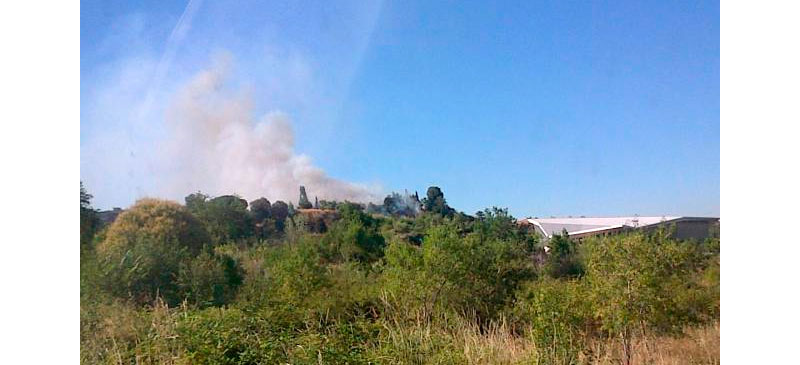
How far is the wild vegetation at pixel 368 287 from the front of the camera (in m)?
3.99

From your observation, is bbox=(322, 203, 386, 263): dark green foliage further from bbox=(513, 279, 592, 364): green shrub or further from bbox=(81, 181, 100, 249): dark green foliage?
bbox=(81, 181, 100, 249): dark green foliage

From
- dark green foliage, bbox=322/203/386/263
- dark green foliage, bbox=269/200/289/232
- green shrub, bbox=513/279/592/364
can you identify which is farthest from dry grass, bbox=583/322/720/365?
dark green foliage, bbox=269/200/289/232

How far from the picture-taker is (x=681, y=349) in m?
3.90

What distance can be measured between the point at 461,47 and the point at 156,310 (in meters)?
2.52

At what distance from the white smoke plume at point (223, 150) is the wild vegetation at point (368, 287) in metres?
0.10

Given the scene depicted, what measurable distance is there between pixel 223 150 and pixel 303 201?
63 cm

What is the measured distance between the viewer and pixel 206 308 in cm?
451

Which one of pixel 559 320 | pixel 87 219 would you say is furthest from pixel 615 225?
pixel 87 219

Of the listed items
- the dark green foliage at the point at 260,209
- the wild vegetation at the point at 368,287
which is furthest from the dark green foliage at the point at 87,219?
the dark green foliage at the point at 260,209

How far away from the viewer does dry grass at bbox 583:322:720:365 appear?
12.6 feet

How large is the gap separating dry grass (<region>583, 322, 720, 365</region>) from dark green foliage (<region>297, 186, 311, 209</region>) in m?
1.98

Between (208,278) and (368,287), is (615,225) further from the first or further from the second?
(208,278)
